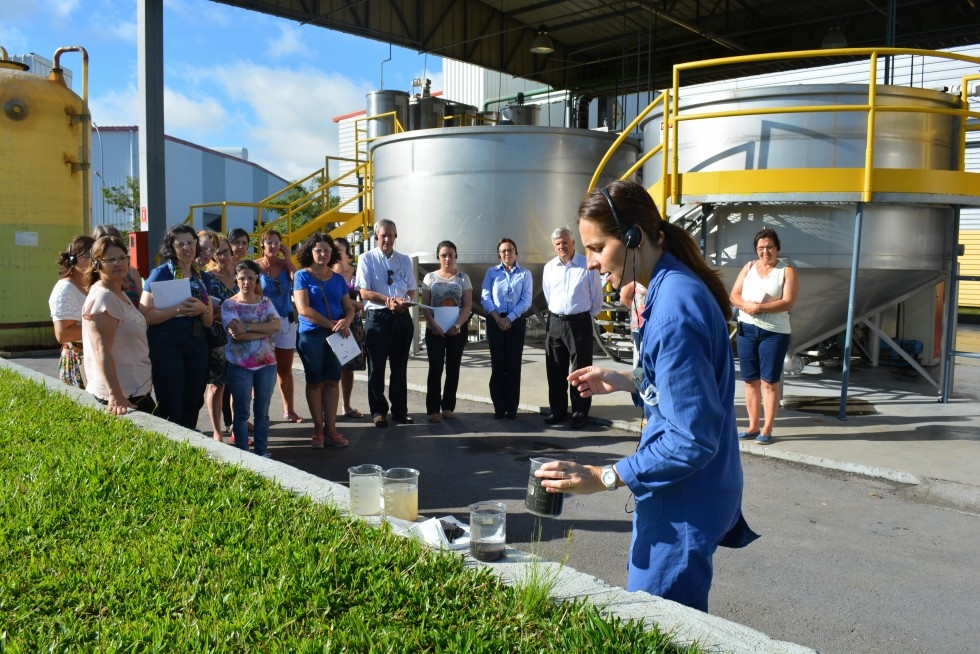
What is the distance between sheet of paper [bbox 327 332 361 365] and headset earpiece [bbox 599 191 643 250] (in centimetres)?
514

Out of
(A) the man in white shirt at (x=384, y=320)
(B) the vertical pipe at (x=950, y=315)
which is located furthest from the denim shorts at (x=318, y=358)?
(B) the vertical pipe at (x=950, y=315)

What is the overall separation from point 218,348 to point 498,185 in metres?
5.91

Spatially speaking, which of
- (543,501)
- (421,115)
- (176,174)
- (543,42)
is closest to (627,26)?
(543,42)

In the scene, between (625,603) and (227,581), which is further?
(227,581)

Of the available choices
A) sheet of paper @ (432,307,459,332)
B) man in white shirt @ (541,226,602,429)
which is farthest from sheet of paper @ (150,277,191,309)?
man in white shirt @ (541,226,602,429)

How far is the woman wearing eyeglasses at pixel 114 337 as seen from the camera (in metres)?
5.15

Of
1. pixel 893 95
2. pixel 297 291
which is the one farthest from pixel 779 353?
pixel 297 291

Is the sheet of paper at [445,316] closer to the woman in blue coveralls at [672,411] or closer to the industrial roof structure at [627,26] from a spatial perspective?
the woman in blue coveralls at [672,411]

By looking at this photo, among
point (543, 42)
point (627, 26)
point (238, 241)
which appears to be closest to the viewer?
point (238, 241)

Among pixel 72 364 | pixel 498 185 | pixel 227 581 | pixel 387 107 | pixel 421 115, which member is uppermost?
pixel 387 107

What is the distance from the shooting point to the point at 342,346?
7.30m

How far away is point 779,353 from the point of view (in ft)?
23.6

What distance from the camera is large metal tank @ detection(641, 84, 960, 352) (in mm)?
8078

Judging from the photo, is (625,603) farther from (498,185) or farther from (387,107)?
(387,107)
